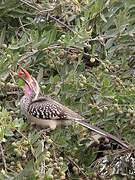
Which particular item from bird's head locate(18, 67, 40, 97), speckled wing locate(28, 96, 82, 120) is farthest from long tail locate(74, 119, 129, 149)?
bird's head locate(18, 67, 40, 97)

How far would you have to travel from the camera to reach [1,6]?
4.39 meters

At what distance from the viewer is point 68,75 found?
13.6 feet

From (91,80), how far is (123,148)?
1.38ft

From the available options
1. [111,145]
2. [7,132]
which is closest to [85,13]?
[111,145]

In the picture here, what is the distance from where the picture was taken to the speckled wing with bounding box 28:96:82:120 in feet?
12.7

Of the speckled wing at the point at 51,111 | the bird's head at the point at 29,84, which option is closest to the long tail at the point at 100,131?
the speckled wing at the point at 51,111

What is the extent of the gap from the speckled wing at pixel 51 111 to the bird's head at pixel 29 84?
8cm

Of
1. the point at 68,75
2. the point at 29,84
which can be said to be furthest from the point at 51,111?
the point at 68,75

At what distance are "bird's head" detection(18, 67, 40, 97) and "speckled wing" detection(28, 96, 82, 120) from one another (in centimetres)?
8

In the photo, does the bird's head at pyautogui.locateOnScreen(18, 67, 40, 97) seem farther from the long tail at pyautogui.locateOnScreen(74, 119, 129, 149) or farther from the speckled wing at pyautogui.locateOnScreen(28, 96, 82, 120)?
the long tail at pyautogui.locateOnScreen(74, 119, 129, 149)

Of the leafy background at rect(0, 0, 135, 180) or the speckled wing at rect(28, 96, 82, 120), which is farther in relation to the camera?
the speckled wing at rect(28, 96, 82, 120)

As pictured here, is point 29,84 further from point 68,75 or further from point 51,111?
point 68,75

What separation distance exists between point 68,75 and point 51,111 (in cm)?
34

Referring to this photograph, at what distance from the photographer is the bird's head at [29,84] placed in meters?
3.84
